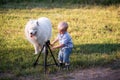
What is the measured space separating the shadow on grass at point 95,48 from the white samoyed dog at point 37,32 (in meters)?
1.06

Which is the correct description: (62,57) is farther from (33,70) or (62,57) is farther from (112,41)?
(112,41)

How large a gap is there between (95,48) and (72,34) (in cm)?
211

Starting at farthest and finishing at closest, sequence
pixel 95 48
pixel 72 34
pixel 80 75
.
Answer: pixel 72 34 → pixel 95 48 → pixel 80 75

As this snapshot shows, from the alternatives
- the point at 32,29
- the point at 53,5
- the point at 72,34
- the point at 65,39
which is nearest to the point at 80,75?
the point at 65,39

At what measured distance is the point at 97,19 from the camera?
47.8 ft

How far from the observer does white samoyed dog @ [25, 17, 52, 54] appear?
8.73 meters

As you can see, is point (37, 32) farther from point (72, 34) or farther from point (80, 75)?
point (72, 34)

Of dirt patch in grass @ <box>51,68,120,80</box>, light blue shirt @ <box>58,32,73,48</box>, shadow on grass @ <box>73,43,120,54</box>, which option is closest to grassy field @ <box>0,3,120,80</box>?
shadow on grass @ <box>73,43,120,54</box>

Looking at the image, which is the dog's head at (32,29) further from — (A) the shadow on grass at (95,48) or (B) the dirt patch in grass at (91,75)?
(B) the dirt patch in grass at (91,75)

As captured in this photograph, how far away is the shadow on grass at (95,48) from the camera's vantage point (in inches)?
372

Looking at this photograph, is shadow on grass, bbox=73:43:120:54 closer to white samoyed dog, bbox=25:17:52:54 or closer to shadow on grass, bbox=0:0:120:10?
white samoyed dog, bbox=25:17:52:54

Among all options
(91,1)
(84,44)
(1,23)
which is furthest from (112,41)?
(91,1)

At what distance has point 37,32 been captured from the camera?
896 cm

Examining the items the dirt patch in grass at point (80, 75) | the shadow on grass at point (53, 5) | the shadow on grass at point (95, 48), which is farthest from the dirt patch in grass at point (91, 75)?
the shadow on grass at point (53, 5)
